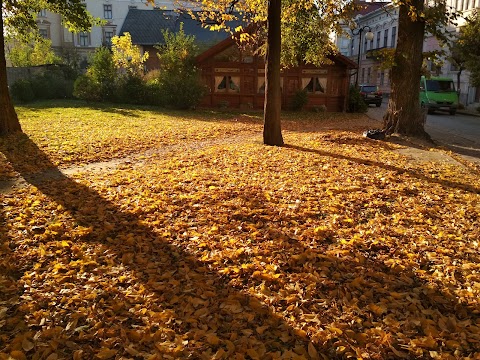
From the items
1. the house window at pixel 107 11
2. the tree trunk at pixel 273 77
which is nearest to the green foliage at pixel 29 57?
the house window at pixel 107 11

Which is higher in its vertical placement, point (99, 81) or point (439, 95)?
point (99, 81)

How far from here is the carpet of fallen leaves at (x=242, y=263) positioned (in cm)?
329

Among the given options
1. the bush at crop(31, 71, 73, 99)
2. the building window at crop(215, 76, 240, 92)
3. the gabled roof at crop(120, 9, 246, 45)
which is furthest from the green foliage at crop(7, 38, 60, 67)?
the building window at crop(215, 76, 240, 92)

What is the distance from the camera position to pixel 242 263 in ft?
15.1

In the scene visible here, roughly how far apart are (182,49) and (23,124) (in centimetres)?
1169

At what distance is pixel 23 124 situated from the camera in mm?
15727

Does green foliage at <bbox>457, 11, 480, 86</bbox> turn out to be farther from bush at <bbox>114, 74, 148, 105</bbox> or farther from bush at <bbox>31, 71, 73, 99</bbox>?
bush at <bbox>31, 71, 73, 99</bbox>

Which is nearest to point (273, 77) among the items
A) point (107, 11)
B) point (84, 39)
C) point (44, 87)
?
point (44, 87)

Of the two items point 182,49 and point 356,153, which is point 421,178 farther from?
point 182,49

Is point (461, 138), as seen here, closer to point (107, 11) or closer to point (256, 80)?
point (256, 80)

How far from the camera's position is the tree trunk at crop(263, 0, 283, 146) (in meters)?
10.7

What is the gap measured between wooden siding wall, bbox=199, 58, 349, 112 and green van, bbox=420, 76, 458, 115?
5.92m

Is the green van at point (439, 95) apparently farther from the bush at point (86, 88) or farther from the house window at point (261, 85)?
the bush at point (86, 88)

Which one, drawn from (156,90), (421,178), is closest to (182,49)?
(156,90)
